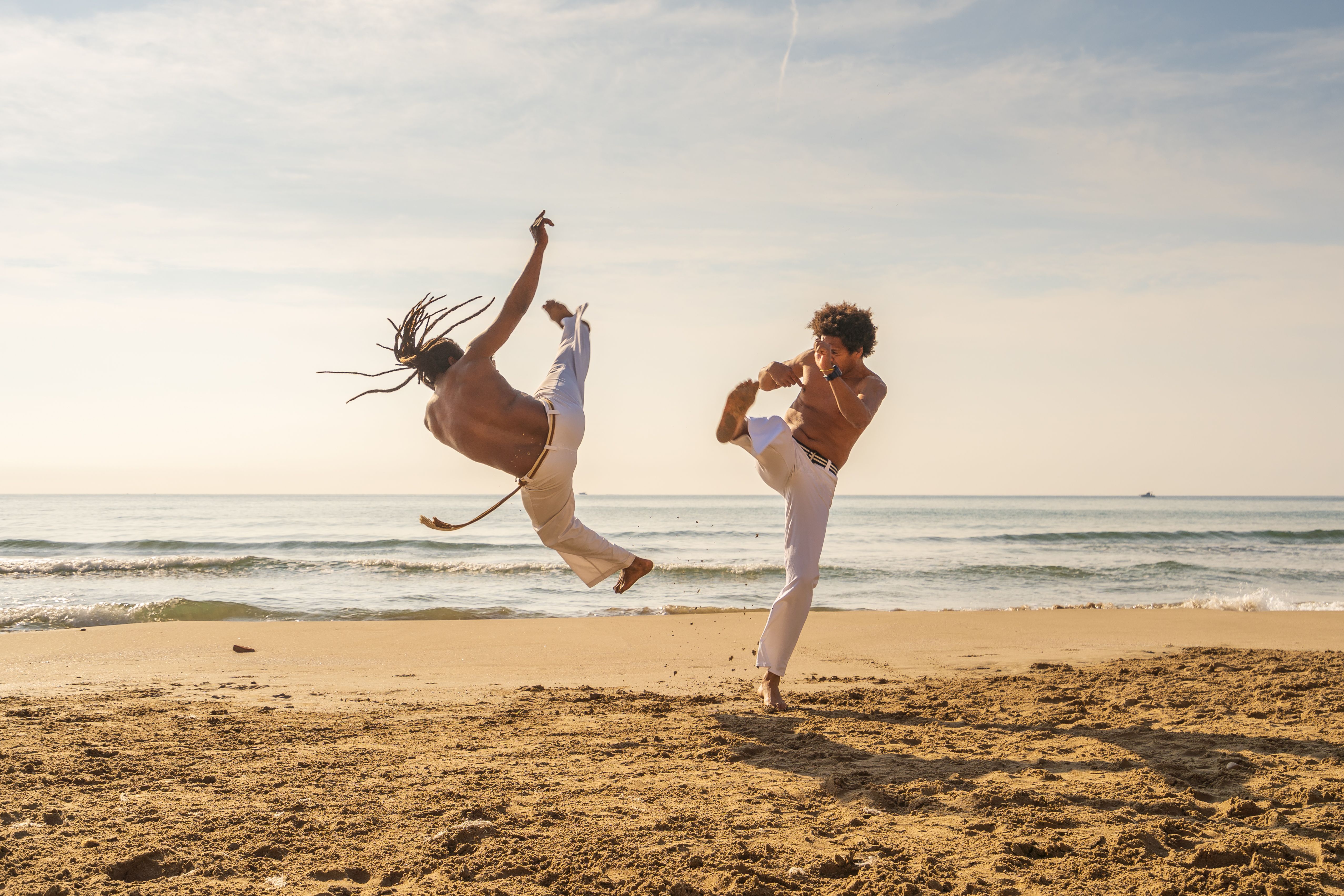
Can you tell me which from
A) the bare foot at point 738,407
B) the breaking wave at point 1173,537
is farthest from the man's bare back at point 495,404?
the breaking wave at point 1173,537

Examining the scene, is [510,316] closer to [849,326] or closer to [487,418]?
[487,418]

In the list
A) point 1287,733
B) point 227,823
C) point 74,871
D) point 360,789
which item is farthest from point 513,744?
point 1287,733

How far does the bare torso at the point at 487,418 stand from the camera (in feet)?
16.2

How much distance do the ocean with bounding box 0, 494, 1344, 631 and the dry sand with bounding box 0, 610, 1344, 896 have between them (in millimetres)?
4253

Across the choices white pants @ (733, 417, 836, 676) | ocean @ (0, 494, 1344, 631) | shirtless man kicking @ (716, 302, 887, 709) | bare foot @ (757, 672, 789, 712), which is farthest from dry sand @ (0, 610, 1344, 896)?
ocean @ (0, 494, 1344, 631)

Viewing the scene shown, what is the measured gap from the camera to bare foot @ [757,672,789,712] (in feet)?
17.8

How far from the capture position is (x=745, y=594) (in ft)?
43.2

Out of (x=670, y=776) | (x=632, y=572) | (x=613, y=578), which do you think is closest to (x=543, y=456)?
(x=632, y=572)

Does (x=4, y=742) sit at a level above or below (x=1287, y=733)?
below

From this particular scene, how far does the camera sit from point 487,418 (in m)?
4.98

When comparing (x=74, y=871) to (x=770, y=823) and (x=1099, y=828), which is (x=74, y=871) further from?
(x=1099, y=828)

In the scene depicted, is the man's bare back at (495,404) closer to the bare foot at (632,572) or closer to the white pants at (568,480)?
the white pants at (568,480)

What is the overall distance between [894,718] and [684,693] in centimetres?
161

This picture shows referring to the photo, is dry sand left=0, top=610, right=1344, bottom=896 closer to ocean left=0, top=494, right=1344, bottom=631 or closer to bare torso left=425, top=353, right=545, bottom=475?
bare torso left=425, top=353, right=545, bottom=475
